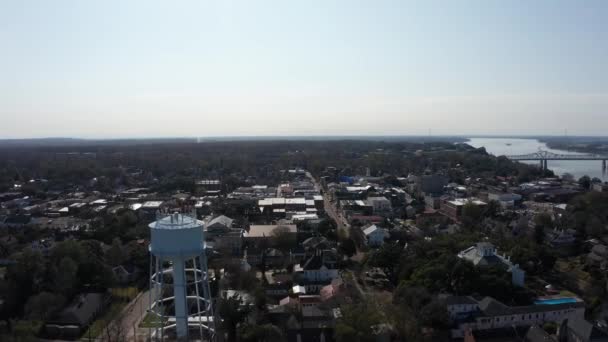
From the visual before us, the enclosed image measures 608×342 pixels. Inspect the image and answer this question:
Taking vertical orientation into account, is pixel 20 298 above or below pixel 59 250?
below

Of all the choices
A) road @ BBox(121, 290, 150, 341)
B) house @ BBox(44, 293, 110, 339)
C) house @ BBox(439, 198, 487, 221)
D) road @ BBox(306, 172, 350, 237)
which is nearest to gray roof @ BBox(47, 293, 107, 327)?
house @ BBox(44, 293, 110, 339)

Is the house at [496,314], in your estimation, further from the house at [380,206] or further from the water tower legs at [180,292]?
the house at [380,206]

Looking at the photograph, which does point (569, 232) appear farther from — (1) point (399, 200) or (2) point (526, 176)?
(2) point (526, 176)

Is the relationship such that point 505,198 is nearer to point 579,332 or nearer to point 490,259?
point 490,259

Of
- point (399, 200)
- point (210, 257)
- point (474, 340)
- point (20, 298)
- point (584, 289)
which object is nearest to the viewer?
point (474, 340)

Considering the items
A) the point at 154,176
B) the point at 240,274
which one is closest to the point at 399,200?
the point at 240,274

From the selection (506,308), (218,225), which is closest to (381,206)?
(218,225)
